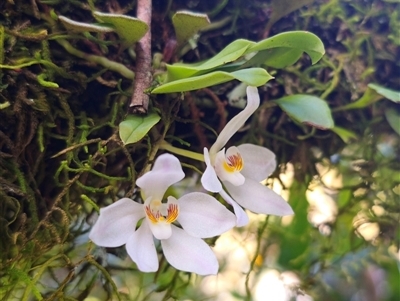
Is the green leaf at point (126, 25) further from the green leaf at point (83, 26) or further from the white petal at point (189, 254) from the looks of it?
the white petal at point (189, 254)

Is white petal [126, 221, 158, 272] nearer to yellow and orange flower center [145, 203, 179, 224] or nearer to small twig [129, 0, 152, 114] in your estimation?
yellow and orange flower center [145, 203, 179, 224]

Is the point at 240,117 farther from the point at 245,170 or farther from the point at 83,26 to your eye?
the point at 83,26

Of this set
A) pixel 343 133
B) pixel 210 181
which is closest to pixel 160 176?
pixel 210 181

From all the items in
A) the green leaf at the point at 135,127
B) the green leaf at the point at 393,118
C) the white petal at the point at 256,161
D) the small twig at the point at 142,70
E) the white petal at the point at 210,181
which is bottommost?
the green leaf at the point at 393,118

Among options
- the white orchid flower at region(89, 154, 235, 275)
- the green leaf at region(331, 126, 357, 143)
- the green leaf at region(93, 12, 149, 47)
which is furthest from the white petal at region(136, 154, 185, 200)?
the green leaf at region(331, 126, 357, 143)

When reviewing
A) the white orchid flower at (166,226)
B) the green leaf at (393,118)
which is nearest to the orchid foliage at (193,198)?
the white orchid flower at (166,226)

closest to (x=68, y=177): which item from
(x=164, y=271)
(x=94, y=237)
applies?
(x=94, y=237)
